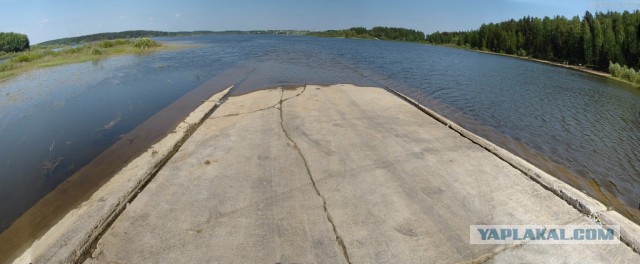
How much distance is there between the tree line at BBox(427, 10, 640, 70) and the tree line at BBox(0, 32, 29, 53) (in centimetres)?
10287

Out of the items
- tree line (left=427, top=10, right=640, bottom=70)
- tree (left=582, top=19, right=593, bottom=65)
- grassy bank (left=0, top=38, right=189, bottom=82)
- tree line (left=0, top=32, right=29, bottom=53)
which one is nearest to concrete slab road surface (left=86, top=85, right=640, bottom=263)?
grassy bank (left=0, top=38, right=189, bottom=82)

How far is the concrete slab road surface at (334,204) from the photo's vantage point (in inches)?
186

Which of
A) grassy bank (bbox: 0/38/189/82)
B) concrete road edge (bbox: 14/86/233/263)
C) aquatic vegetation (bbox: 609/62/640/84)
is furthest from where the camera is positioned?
aquatic vegetation (bbox: 609/62/640/84)

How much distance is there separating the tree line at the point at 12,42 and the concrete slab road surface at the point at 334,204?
8162 cm

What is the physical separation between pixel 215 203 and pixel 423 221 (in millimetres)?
3948

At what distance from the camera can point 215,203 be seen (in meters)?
5.94

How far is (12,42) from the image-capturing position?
64062mm

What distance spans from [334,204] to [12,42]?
89.8 m

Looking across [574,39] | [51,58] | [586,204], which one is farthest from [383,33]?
[586,204]

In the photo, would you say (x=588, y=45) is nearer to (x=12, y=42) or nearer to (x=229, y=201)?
(x=229, y=201)

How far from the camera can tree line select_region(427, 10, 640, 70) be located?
37.8 meters

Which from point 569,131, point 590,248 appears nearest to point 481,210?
point 590,248

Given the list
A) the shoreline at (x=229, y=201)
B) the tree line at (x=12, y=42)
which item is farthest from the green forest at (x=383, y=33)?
the shoreline at (x=229, y=201)

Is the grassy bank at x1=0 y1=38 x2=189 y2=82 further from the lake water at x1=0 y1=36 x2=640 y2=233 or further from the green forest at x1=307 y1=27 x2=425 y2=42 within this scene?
the green forest at x1=307 y1=27 x2=425 y2=42
